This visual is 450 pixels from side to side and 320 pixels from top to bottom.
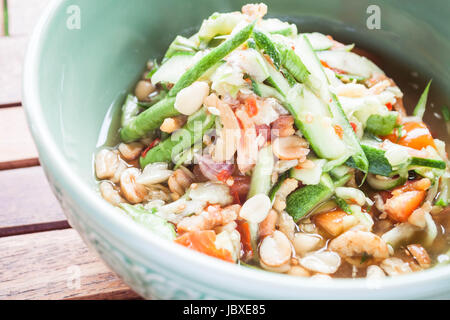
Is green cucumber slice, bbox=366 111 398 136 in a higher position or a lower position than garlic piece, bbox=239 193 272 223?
higher

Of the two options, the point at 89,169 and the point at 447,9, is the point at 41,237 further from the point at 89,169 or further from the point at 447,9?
the point at 447,9

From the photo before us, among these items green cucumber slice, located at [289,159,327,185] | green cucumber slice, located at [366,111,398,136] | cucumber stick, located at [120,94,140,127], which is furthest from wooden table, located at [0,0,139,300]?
green cucumber slice, located at [366,111,398,136]

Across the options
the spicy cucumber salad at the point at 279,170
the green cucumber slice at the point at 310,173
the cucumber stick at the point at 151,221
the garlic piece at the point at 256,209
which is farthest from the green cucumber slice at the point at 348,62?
the cucumber stick at the point at 151,221

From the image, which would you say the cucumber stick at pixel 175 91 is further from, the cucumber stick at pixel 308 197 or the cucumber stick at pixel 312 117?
the cucumber stick at pixel 308 197

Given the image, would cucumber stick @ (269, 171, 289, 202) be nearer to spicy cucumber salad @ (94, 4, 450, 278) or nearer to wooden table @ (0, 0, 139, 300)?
spicy cucumber salad @ (94, 4, 450, 278)

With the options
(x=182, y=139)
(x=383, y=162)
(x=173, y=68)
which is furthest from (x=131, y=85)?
(x=383, y=162)

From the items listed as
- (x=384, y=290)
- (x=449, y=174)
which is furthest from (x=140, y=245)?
(x=449, y=174)
